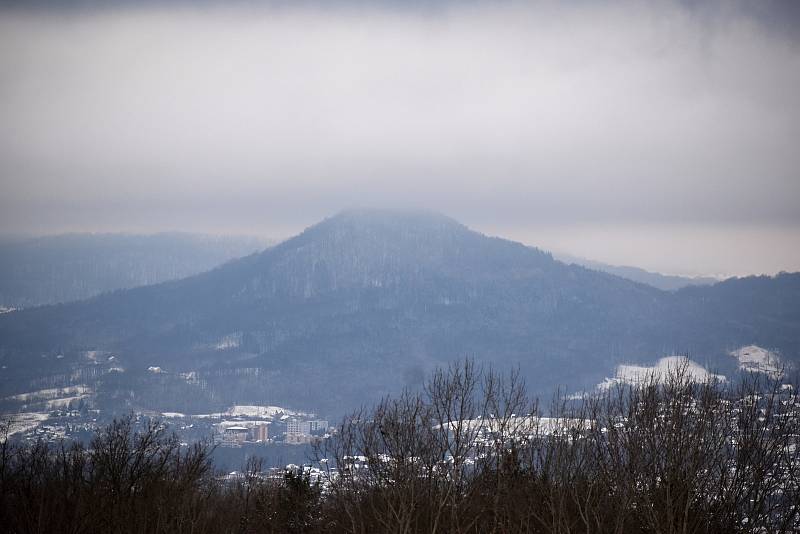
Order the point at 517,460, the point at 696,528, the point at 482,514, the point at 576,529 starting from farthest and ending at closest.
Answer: the point at 517,460
the point at 482,514
the point at 576,529
the point at 696,528

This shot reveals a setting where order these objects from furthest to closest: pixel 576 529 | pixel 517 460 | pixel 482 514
A: pixel 517 460
pixel 482 514
pixel 576 529

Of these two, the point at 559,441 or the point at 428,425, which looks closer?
the point at 559,441

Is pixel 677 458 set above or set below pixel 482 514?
above

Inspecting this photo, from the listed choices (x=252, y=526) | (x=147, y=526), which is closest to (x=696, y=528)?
(x=147, y=526)

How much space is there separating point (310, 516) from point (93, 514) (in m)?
15.0

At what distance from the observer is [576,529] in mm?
34656

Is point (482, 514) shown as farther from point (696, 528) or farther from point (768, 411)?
point (768, 411)

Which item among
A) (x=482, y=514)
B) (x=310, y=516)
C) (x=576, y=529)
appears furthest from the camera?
(x=310, y=516)

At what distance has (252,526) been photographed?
1951 inches

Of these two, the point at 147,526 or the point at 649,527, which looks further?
the point at 147,526

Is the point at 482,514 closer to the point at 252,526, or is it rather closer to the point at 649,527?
the point at 649,527

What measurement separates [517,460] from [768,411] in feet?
35.2

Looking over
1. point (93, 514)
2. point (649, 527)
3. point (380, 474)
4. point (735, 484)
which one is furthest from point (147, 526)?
point (735, 484)

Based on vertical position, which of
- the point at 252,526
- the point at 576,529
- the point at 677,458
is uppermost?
the point at 677,458
